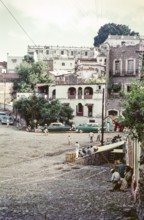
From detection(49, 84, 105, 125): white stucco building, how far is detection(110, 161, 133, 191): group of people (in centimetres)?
3706

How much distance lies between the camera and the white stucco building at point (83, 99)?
6194cm

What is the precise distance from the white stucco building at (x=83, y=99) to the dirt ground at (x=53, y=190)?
21.4 m

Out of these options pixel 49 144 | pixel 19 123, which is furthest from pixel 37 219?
pixel 19 123

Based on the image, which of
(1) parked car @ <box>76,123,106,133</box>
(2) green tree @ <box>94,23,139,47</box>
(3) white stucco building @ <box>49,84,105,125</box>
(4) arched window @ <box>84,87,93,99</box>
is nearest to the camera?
(1) parked car @ <box>76,123,106,133</box>

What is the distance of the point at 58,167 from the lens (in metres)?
31.5

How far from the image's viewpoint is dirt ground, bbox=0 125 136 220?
17375 millimetres

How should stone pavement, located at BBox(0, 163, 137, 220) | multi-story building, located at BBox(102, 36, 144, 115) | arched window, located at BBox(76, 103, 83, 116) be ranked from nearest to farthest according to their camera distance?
stone pavement, located at BBox(0, 163, 137, 220)
multi-story building, located at BBox(102, 36, 144, 115)
arched window, located at BBox(76, 103, 83, 116)

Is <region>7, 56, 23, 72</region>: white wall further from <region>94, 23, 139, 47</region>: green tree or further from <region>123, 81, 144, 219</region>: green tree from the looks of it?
<region>123, 81, 144, 219</region>: green tree

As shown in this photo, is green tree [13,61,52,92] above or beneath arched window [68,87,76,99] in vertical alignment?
above

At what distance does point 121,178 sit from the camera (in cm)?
2247

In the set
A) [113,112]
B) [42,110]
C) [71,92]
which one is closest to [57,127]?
[42,110]

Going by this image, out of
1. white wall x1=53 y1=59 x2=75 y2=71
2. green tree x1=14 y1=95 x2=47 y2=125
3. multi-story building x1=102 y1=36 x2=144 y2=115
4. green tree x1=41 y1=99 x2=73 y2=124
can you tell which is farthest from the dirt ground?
white wall x1=53 y1=59 x2=75 y2=71

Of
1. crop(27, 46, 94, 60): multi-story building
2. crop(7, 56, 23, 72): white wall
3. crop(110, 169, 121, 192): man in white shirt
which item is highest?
crop(27, 46, 94, 60): multi-story building

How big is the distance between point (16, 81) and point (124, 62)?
85.3 ft
